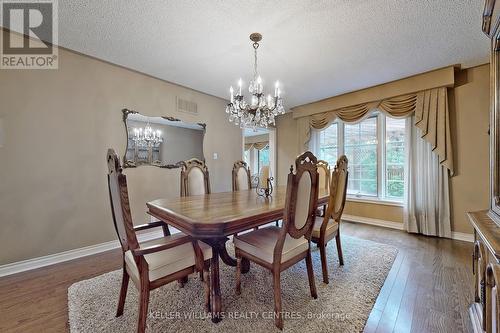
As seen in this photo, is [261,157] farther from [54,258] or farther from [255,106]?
[54,258]

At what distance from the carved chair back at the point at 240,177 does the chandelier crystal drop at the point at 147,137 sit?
1367 millimetres

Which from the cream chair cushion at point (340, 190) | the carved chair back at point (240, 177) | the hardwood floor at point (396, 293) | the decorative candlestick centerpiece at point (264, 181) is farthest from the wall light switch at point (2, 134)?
the cream chair cushion at point (340, 190)

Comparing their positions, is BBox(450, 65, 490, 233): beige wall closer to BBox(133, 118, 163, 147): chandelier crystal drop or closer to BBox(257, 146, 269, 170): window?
BBox(133, 118, 163, 147): chandelier crystal drop

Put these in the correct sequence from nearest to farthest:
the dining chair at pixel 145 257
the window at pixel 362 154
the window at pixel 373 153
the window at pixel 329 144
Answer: the dining chair at pixel 145 257 < the window at pixel 373 153 < the window at pixel 362 154 < the window at pixel 329 144

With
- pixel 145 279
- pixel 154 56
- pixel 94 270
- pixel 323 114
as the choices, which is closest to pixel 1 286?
pixel 94 270

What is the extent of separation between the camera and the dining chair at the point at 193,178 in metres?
2.39

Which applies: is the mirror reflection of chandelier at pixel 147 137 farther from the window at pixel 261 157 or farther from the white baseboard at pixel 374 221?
the window at pixel 261 157

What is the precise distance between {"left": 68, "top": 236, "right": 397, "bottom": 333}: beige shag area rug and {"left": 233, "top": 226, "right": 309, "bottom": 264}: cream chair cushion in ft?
1.35

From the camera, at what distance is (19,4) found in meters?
1.82

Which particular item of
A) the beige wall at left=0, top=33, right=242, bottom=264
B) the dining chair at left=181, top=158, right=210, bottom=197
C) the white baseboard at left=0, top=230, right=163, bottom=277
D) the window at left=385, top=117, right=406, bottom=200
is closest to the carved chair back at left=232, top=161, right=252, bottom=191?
the dining chair at left=181, top=158, right=210, bottom=197

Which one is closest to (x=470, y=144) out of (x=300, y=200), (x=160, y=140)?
(x=300, y=200)

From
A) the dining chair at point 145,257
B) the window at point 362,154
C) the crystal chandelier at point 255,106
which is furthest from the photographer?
the window at point 362,154

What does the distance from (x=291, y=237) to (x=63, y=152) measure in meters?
2.79

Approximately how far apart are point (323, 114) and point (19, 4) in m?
4.48
